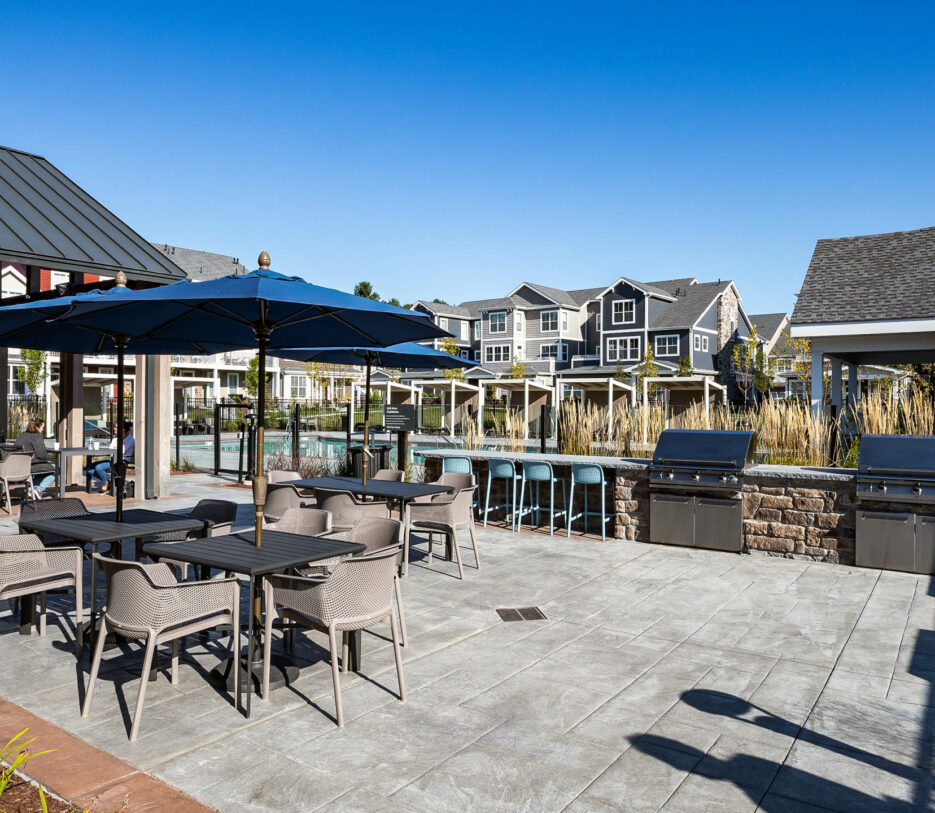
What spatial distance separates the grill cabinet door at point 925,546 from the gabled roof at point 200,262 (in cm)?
4003

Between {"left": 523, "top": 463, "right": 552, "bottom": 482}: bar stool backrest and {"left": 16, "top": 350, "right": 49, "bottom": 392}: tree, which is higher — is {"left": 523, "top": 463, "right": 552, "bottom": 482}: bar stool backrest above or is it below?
below

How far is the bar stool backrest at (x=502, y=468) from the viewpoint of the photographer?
28.3 ft

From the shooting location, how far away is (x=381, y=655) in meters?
4.35

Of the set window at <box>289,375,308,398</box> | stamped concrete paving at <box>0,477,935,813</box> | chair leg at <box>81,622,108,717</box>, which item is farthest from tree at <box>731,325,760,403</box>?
chair leg at <box>81,622,108,717</box>

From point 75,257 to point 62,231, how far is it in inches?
28.5

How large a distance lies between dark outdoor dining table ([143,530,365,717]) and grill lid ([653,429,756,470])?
441 centimetres

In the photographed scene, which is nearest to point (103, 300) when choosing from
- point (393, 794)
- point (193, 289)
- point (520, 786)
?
point (193, 289)

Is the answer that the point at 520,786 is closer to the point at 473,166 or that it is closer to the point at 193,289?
the point at 193,289

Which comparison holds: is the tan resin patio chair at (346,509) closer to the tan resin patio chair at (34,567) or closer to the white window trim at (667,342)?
the tan resin patio chair at (34,567)

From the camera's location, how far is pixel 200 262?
43.4 meters

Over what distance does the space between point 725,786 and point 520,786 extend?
822mm

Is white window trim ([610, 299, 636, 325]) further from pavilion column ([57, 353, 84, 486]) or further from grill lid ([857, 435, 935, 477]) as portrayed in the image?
grill lid ([857, 435, 935, 477])

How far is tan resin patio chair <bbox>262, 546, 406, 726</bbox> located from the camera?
3471mm

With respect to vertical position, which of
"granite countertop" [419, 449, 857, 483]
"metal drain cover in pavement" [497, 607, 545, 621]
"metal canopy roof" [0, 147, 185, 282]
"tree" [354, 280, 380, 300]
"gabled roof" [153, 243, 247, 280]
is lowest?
"metal drain cover in pavement" [497, 607, 545, 621]
